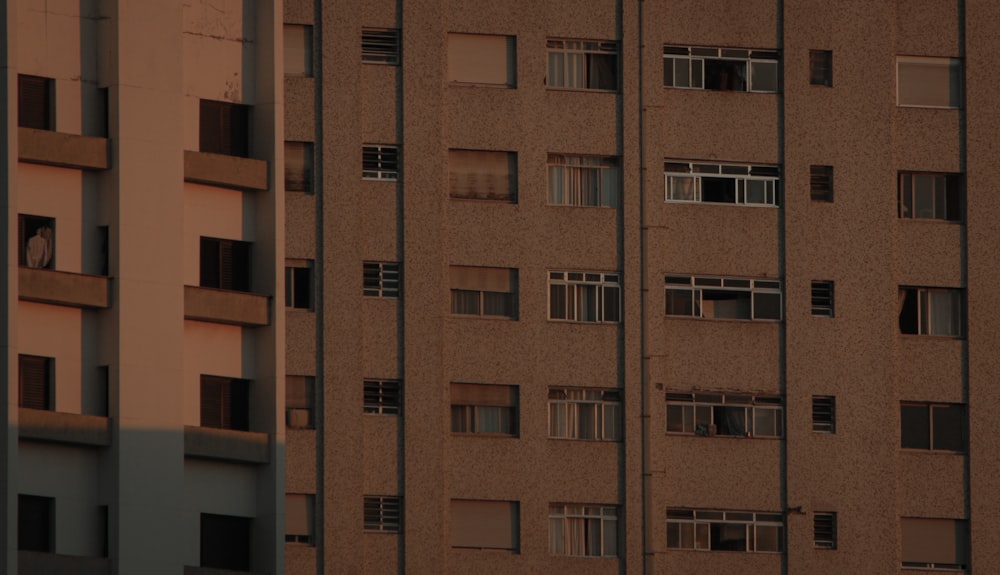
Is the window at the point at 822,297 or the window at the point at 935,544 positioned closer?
the window at the point at 935,544

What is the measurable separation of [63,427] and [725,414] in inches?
651

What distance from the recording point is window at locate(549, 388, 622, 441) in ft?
172

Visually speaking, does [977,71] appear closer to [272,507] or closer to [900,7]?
[900,7]

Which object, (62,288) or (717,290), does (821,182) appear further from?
(62,288)

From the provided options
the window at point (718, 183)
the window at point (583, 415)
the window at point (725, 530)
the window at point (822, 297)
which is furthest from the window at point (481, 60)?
the window at point (725, 530)

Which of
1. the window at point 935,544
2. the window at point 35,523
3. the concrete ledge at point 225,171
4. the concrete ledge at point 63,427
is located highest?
the concrete ledge at point 225,171

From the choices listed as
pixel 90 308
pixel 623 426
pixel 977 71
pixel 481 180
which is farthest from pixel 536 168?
pixel 90 308

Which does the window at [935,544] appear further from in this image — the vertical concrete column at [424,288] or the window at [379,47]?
the window at [379,47]

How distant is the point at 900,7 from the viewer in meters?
54.7

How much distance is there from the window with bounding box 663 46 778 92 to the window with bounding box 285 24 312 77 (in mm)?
7234

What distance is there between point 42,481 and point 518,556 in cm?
1327

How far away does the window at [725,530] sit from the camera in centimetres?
5234

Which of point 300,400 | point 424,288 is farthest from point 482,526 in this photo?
point 424,288

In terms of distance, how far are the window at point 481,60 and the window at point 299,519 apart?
889 centimetres
